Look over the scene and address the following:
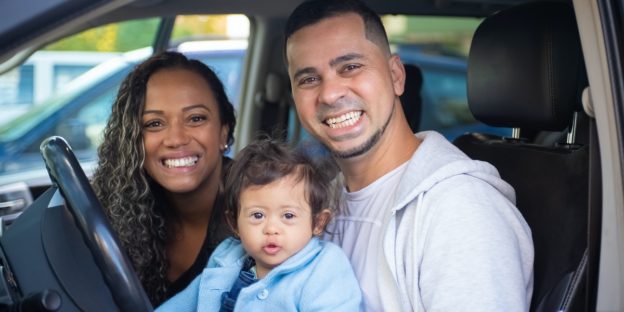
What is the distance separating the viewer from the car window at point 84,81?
3869mm

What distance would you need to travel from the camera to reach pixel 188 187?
8.13 feet

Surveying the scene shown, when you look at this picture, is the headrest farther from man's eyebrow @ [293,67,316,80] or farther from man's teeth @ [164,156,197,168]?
man's teeth @ [164,156,197,168]

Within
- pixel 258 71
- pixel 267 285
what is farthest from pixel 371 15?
pixel 258 71

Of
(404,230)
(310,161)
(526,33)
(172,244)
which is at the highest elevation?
(526,33)

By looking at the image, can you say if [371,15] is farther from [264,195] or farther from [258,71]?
[258,71]

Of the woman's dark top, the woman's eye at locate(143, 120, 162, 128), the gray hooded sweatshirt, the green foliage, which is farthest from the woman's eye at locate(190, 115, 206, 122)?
the green foliage

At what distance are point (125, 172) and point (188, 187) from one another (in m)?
0.21

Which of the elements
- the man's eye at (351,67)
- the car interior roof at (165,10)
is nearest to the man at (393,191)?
the man's eye at (351,67)

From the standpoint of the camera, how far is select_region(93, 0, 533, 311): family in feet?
5.89

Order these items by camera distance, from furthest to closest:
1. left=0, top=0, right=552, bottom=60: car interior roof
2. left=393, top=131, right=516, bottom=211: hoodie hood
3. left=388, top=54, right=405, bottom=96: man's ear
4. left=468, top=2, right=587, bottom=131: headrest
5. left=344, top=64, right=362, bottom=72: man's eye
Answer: left=388, top=54, right=405, bottom=96: man's ear
left=344, top=64, right=362, bottom=72: man's eye
left=468, top=2, right=587, bottom=131: headrest
left=393, top=131, right=516, bottom=211: hoodie hood
left=0, top=0, right=552, bottom=60: car interior roof

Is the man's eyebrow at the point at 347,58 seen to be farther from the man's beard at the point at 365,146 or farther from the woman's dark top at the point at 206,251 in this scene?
the woman's dark top at the point at 206,251

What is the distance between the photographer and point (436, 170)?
190 centimetres

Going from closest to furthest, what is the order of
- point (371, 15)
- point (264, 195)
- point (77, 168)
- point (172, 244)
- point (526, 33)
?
point (77, 168)
point (264, 195)
point (526, 33)
point (371, 15)
point (172, 244)

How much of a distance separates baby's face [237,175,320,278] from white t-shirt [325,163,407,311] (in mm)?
169
